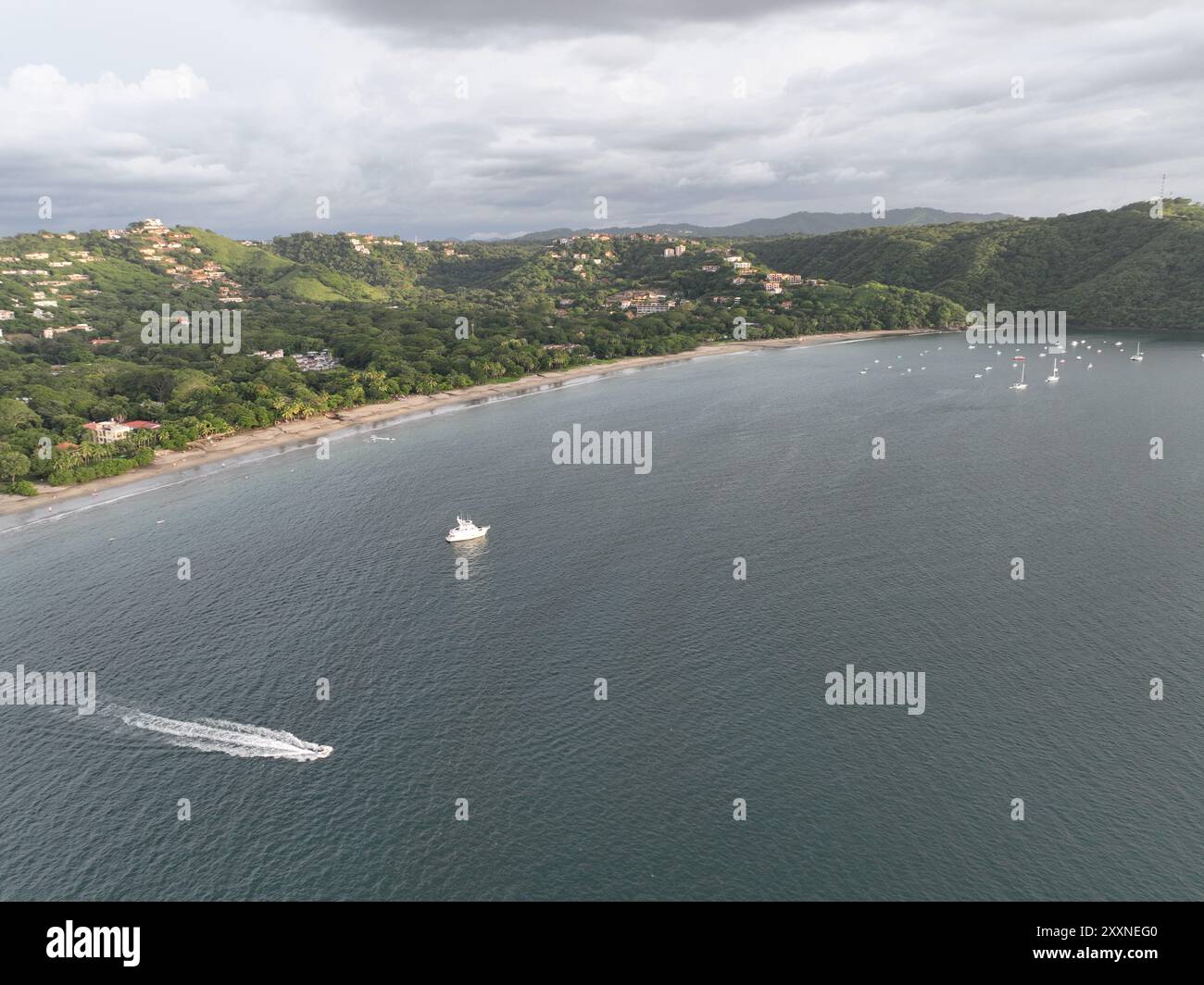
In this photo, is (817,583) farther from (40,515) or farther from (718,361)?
(718,361)

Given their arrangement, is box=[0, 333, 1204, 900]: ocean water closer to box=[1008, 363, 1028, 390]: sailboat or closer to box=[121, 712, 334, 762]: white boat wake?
box=[121, 712, 334, 762]: white boat wake

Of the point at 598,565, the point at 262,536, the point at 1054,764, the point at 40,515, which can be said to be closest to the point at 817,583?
the point at 598,565

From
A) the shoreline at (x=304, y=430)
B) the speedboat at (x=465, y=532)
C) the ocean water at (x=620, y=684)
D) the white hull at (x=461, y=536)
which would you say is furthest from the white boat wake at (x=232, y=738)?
the shoreline at (x=304, y=430)

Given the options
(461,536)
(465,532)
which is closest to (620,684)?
(461,536)

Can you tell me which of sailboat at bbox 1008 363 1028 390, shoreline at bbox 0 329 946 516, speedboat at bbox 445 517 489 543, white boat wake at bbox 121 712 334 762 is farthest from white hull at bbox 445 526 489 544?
sailboat at bbox 1008 363 1028 390

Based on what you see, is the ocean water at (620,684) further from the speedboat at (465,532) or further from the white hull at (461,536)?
the speedboat at (465,532)
